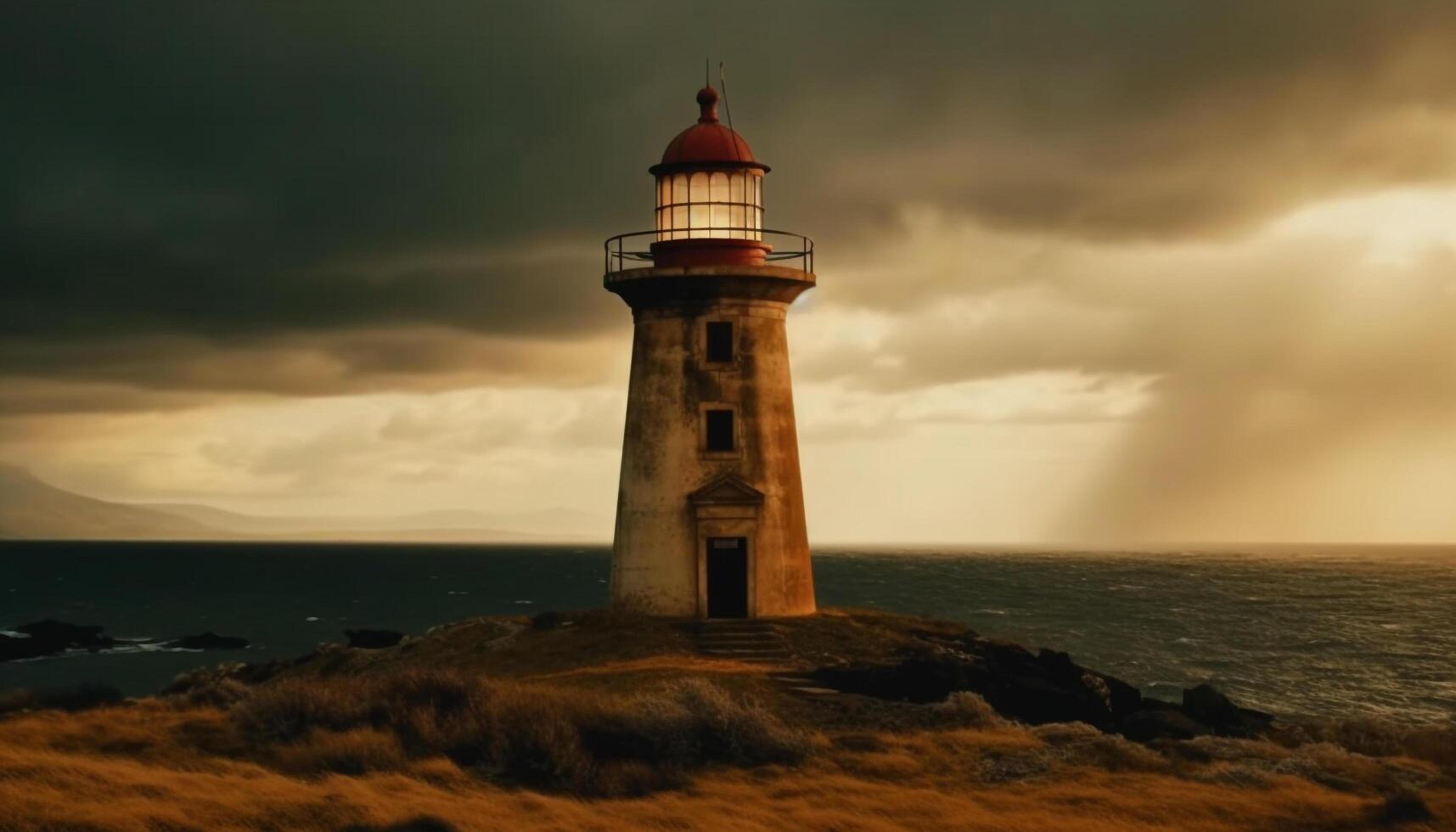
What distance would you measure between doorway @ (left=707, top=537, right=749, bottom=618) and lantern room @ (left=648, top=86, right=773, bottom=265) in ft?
19.1

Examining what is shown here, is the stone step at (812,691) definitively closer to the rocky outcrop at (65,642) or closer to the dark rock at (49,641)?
the rocky outcrop at (65,642)

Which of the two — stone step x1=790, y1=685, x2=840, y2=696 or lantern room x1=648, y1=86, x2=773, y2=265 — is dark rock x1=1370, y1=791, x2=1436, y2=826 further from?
lantern room x1=648, y1=86, x2=773, y2=265

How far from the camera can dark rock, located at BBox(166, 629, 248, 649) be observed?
207 ft

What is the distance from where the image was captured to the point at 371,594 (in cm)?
10825

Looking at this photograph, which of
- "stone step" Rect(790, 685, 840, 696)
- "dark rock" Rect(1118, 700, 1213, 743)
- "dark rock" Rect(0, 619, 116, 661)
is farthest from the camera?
"dark rock" Rect(0, 619, 116, 661)

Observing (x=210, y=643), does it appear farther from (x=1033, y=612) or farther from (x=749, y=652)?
(x=1033, y=612)

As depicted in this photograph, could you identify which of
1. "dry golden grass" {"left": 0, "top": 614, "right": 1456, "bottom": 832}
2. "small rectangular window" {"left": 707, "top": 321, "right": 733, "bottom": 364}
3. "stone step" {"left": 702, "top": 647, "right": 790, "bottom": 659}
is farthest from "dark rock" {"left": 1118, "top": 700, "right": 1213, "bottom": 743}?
"small rectangular window" {"left": 707, "top": 321, "right": 733, "bottom": 364}

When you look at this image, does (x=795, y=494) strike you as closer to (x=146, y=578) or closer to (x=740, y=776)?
(x=740, y=776)

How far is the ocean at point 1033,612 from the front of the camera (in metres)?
51.9

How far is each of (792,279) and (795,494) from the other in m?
4.57

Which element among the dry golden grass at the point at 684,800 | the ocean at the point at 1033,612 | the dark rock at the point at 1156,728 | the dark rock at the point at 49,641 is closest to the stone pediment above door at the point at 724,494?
the dark rock at the point at 1156,728

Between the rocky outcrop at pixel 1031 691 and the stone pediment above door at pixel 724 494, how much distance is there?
4723mm

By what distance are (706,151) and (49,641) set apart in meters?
46.5

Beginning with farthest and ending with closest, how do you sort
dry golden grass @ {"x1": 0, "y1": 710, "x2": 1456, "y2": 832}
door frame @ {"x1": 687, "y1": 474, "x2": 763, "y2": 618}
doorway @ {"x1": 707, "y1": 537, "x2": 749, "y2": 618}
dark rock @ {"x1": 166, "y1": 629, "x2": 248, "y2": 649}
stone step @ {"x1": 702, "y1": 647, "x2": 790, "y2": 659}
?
dark rock @ {"x1": 166, "y1": 629, "x2": 248, "y2": 649}
doorway @ {"x1": 707, "y1": 537, "x2": 749, "y2": 618}
door frame @ {"x1": 687, "y1": 474, "x2": 763, "y2": 618}
stone step @ {"x1": 702, "y1": 647, "x2": 790, "y2": 659}
dry golden grass @ {"x1": 0, "y1": 710, "x2": 1456, "y2": 832}
